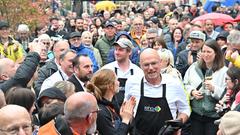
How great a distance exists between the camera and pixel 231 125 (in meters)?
4.58

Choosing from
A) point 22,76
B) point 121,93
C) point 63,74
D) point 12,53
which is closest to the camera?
point 22,76

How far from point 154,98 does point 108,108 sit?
36.6 inches

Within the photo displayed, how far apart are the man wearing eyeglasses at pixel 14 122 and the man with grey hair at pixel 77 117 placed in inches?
13.0

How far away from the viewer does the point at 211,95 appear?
839 centimetres

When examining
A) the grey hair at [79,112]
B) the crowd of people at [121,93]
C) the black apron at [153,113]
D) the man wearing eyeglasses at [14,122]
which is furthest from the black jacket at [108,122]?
the man wearing eyeglasses at [14,122]

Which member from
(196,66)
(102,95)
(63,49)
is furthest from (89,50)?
(102,95)

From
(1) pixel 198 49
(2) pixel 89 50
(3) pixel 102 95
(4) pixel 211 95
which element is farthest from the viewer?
(2) pixel 89 50

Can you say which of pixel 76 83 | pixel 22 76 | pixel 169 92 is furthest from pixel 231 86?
pixel 22 76

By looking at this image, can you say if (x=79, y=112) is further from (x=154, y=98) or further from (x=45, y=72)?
(x=45, y=72)

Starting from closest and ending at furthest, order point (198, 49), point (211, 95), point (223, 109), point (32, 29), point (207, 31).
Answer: point (223, 109) < point (211, 95) < point (198, 49) < point (207, 31) < point (32, 29)

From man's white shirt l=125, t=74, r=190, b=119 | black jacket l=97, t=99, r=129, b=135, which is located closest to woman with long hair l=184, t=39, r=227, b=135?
man's white shirt l=125, t=74, r=190, b=119

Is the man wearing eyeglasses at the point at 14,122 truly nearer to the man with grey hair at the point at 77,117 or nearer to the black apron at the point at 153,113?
the man with grey hair at the point at 77,117

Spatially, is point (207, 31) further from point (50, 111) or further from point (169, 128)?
point (50, 111)

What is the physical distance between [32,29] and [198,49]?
8412 mm
